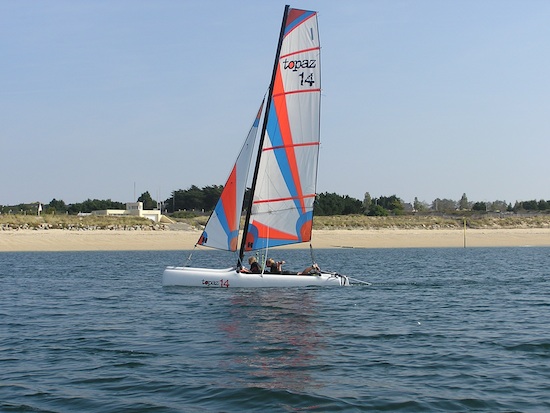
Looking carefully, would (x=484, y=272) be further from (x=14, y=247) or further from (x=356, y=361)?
(x=14, y=247)

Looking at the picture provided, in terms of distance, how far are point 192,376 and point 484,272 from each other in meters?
23.0

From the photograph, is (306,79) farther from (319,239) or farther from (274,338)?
(319,239)

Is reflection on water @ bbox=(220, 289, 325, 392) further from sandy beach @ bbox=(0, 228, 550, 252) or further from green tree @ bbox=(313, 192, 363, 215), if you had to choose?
green tree @ bbox=(313, 192, 363, 215)

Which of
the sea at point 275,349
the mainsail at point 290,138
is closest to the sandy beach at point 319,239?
the sea at point 275,349

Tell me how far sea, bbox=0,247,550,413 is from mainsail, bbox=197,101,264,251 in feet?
6.35

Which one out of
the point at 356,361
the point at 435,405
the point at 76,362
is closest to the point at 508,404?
the point at 435,405

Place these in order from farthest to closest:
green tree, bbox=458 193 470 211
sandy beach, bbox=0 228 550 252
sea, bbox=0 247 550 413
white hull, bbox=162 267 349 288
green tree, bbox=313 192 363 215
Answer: green tree, bbox=458 193 470 211
green tree, bbox=313 192 363 215
sandy beach, bbox=0 228 550 252
white hull, bbox=162 267 349 288
sea, bbox=0 247 550 413

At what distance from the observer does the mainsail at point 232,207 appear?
23.2 metres

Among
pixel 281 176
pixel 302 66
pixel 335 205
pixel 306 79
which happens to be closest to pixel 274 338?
pixel 281 176

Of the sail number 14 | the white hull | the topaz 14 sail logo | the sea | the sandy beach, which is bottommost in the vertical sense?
the sea

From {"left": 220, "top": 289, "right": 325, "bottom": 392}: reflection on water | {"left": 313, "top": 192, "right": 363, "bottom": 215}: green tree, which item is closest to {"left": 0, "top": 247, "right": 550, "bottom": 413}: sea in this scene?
{"left": 220, "top": 289, "right": 325, "bottom": 392}: reflection on water

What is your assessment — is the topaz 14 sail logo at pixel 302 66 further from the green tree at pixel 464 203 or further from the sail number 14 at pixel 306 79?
the green tree at pixel 464 203

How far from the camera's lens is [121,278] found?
28297 mm

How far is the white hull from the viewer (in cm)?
2180
